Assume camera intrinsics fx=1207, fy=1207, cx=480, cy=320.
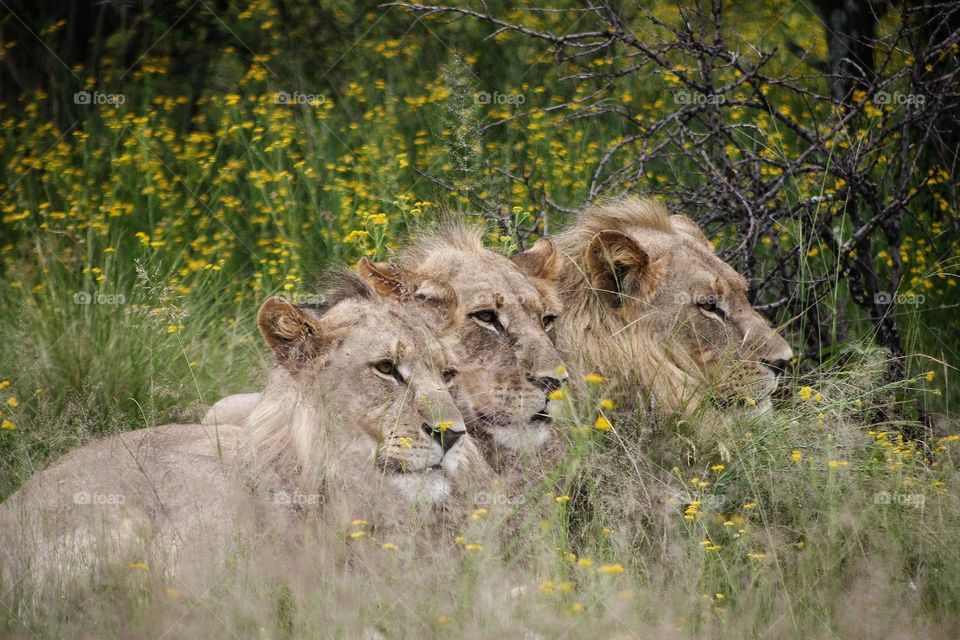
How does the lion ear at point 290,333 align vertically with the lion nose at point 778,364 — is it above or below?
above

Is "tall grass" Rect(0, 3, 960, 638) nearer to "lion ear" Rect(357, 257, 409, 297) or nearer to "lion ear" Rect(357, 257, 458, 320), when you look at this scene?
"lion ear" Rect(357, 257, 458, 320)

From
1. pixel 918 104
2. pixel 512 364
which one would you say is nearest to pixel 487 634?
pixel 512 364

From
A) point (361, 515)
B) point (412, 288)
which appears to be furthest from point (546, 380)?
point (361, 515)

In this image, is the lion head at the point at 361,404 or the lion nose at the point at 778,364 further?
the lion nose at the point at 778,364

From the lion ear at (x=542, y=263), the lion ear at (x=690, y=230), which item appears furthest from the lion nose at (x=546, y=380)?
the lion ear at (x=690, y=230)

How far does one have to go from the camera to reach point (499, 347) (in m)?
5.26

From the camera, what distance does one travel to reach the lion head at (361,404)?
4.47 metres

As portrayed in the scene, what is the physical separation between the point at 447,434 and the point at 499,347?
870 millimetres

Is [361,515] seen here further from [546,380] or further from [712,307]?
[712,307]

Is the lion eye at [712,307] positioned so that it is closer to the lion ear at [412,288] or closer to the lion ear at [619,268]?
the lion ear at [619,268]

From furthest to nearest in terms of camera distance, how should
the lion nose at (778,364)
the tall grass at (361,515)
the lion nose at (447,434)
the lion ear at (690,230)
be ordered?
1. the lion ear at (690,230)
2. the lion nose at (778,364)
3. the lion nose at (447,434)
4. the tall grass at (361,515)

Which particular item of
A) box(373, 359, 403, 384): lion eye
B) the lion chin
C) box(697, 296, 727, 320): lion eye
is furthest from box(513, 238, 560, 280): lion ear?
box(373, 359, 403, 384): lion eye

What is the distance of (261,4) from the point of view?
37.4 ft

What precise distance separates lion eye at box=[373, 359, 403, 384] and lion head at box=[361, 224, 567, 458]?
21.2 inches
